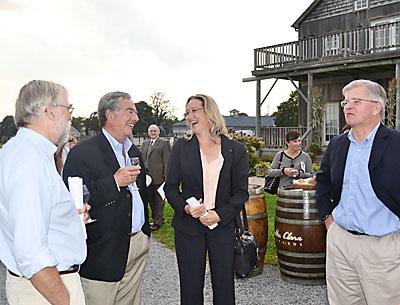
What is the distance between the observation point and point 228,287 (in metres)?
3.73

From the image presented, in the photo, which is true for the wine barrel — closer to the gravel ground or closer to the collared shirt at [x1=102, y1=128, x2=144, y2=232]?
the gravel ground

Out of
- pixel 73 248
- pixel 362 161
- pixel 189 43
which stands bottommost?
pixel 73 248

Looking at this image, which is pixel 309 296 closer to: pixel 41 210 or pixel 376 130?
pixel 376 130

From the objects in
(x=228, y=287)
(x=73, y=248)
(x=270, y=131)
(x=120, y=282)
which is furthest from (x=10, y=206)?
(x=270, y=131)

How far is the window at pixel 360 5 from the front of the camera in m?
21.0

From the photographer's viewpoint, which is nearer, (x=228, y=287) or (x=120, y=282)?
(x=120, y=282)

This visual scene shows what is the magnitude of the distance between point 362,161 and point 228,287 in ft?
4.54

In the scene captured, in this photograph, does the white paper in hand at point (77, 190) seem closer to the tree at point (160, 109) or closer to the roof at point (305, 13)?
the roof at point (305, 13)

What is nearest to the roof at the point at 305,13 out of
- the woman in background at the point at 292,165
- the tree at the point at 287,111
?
the woman in background at the point at 292,165

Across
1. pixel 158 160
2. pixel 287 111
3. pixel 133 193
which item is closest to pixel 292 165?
pixel 133 193

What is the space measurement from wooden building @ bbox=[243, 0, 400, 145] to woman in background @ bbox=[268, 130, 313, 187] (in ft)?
39.9

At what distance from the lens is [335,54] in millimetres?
19422

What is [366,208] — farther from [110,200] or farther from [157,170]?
[157,170]

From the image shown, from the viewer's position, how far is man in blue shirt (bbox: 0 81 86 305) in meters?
2.01
